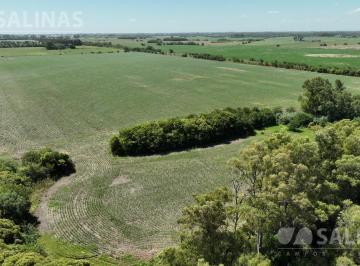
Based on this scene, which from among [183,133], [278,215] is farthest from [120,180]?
[278,215]

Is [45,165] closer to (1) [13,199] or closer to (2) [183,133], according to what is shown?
(1) [13,199]

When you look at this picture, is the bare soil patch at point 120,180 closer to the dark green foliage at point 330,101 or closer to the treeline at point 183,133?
the treeline at point 183,133

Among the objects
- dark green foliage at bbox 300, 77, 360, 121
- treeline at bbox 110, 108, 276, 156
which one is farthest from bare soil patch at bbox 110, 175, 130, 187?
dark green foliage at bbox 300, 77, 360, 121

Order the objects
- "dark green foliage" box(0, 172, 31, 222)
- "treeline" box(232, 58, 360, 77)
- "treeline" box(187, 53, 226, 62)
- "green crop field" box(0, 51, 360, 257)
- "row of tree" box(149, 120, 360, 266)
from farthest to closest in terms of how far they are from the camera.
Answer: "treeline" box(187, 53, 226, 62) → "treeline" box(232, 58, 360, 77) → "green crop field" box(0, 51, 360, 257) → "dark green foliage" box(0, 172, 31, 222) → "row of tree" box(149, 120, 360, 266)

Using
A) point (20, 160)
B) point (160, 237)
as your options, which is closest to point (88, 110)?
point (20, 160)

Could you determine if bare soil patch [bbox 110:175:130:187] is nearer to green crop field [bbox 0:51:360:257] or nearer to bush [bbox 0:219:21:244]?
A: green crop field [bbox 0:51:360:257]

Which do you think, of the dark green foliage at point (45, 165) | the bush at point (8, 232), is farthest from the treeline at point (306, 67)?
the bush at point (8, 232)
